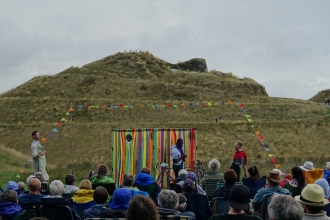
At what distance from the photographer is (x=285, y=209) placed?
156 inches

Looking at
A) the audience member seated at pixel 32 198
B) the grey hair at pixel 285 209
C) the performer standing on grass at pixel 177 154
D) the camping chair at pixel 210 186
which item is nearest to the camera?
the grey hair at pixel 285 209

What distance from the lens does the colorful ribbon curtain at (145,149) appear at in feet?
48.6

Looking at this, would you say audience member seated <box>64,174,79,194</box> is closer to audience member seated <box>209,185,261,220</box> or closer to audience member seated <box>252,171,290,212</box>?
audience member seated <box>252,171,290,212</box>

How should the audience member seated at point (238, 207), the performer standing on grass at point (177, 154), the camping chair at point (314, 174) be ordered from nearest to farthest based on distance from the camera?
the audience member seated at point (238, 207) → the camping chair at point (314, 174) → the performer standing on grass at point (177, 154)

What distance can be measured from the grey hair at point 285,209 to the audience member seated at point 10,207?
3204 mm

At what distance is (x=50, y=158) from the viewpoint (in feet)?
97.3

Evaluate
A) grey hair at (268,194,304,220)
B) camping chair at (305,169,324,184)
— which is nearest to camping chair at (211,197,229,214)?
camping chair at (305,169,324,184)

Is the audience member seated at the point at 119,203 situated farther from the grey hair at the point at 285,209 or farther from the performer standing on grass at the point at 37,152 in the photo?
the performer standing on grass at the point at 37,152

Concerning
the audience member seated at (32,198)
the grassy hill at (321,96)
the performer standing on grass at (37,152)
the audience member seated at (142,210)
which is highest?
the grassy hill at (321,96)

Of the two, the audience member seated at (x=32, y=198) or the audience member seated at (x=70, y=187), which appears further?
the audience member seated at (x=70, y=187)

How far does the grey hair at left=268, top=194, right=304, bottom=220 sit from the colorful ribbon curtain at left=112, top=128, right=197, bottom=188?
1067 cm

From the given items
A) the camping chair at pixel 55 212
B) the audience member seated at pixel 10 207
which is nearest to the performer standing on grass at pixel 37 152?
the audience member seated at pixel 10 207

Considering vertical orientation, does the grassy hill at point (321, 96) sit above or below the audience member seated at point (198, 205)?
above

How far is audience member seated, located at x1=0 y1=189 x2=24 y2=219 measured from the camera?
19.0 ft
